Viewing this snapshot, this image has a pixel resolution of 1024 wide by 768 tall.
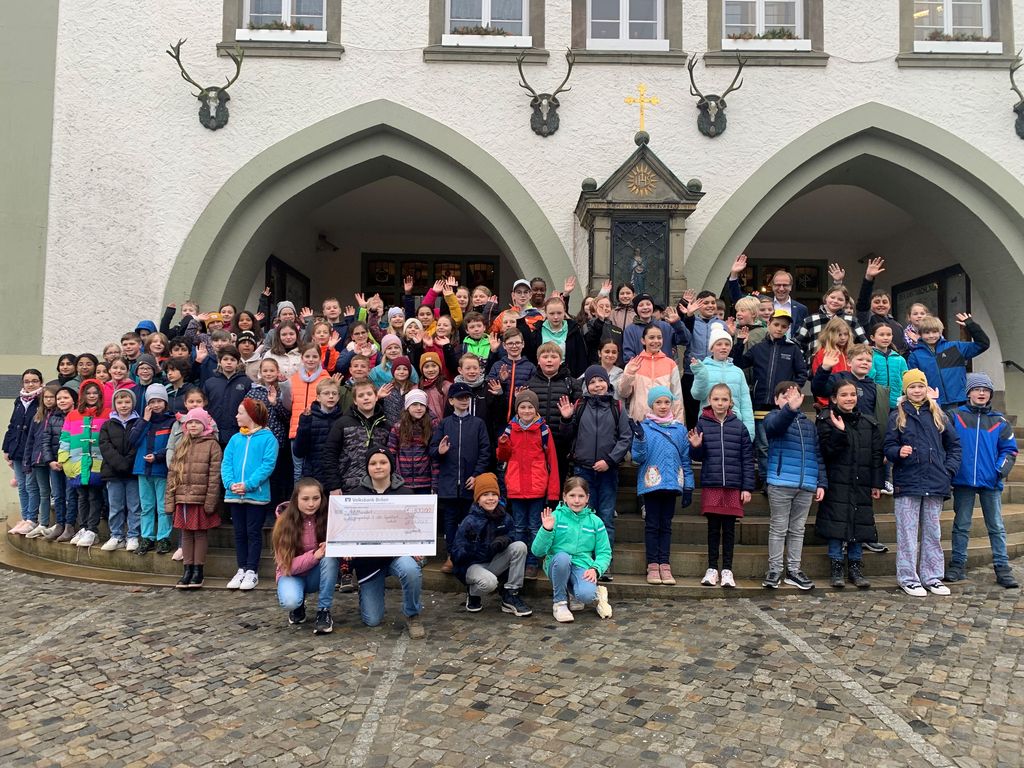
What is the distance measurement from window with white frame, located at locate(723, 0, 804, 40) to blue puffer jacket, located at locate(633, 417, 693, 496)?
7.41 metres

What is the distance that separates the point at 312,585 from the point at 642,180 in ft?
22.2

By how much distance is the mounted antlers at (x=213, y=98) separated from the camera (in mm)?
10125

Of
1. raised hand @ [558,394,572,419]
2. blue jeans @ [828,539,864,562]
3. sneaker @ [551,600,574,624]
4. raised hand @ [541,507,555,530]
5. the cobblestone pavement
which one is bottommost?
the cobblestone pavement

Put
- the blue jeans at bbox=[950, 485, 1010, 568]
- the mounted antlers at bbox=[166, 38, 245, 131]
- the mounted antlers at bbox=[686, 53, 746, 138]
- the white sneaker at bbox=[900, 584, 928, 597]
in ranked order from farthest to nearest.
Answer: the mounted antlers at bbox=[686, 53, 746, 138]
the mounted antlers at bbox=[166, 38, 245, 131]
the blue jeans at bbox=[950, 485, 1010, 568]
the white sneaker at bbox=[900, 584, 928, 597]

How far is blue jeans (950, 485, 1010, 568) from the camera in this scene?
5.95 m

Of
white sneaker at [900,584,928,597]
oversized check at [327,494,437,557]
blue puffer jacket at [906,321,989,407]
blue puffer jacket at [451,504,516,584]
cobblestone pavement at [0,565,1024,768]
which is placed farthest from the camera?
blue puffer jacket at [906,321,989,407]

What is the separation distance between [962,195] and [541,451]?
8615mm

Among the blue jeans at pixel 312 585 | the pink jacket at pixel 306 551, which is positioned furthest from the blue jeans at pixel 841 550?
the pink jacket at pixel 306 551

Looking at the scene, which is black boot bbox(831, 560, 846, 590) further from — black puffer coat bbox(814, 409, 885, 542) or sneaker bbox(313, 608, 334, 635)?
sneaker bbox(313, 608, 334, 635)

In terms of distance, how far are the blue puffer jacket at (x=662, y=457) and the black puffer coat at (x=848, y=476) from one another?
1.08 metres

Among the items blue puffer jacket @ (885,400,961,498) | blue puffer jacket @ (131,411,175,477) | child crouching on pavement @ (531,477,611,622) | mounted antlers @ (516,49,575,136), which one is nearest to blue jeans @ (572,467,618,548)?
child crouching on pavement @ (531,477,611,622)

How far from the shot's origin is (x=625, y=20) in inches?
418

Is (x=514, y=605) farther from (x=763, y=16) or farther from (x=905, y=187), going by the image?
(x=905, y=187)

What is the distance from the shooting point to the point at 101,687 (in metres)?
4.09
